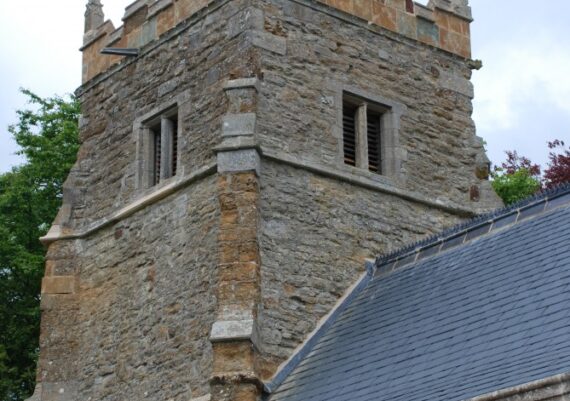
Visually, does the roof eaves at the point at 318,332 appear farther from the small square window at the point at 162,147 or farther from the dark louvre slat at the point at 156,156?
the dark louvre slat at the point at 156,156

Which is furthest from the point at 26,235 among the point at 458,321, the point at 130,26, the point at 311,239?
the point at 458,321

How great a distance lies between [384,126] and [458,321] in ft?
14.1

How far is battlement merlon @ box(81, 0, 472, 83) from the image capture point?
1827 cm

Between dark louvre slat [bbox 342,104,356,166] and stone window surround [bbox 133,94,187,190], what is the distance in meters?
1.95

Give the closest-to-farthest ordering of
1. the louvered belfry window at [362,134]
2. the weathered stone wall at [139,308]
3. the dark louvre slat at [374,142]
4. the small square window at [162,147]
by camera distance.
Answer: the weathered stone wall at [139,308]
the louvered belfry window at [362,134]
the small square window at [162,147]
the dark louvre slat at [374,142]

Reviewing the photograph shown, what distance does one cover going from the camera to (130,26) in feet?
62.2

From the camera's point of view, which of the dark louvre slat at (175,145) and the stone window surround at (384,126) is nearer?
the stone window surround at (384,126)

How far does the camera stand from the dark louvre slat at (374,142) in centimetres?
1792

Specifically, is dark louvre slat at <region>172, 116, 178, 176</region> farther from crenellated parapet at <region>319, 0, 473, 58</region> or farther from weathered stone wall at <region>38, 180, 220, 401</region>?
crenellated parapet at <region>319, 0, 473, 58</region>

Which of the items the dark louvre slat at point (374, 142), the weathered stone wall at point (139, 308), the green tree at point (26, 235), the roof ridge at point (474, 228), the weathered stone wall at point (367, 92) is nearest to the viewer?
the roof ridge at point (474, 228)

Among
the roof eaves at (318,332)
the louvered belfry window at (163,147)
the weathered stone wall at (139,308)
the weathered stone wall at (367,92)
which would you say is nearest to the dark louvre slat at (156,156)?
the louvered belfry window at (163,147)

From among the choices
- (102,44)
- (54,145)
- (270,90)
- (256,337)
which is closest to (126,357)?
(256,337)

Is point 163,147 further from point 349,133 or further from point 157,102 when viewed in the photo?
point 349,133

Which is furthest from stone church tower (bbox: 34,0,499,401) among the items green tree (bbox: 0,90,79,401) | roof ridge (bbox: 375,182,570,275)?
green tree (bbox: 0,90,79,401)
